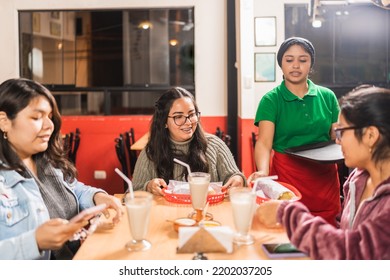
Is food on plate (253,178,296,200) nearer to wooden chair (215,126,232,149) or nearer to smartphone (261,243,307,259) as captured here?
smartphone (261,243,307,259)

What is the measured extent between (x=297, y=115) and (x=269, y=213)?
114cm

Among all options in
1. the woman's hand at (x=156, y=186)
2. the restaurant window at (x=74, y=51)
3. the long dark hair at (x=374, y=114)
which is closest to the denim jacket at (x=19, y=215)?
the woman's hand at (x=156, y=186)

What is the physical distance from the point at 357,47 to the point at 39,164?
495 cm

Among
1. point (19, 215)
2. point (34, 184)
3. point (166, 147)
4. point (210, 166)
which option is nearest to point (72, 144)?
point (166, 147)

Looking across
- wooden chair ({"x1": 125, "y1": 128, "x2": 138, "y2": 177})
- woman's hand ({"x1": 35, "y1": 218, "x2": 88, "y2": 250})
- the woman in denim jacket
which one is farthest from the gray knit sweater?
wooden chair ({"x1": 125, "y1": 128, "x2": 138, "y2": 177})

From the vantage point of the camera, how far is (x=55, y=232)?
1.35 metres

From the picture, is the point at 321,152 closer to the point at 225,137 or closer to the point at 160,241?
the point at 160,241

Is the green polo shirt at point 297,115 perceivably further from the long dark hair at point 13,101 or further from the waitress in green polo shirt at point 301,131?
the long dark hair at point 13,101

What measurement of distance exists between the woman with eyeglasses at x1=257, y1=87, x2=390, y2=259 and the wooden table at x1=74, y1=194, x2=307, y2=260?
3.0 inches

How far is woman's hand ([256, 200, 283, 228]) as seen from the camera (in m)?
1.56

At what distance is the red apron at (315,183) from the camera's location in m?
2.57

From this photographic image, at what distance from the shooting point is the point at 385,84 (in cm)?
518

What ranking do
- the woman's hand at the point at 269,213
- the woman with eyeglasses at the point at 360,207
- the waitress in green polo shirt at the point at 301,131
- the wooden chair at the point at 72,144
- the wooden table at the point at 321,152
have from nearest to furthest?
the woman with eyeglasses at the point at 360,207 → the woman's hand at the point at 269,213 → the wooden table at the point at 321,152 → the waitress in green polo shirt at the point at 301,131 → the wooden chair at the point at 72,144
